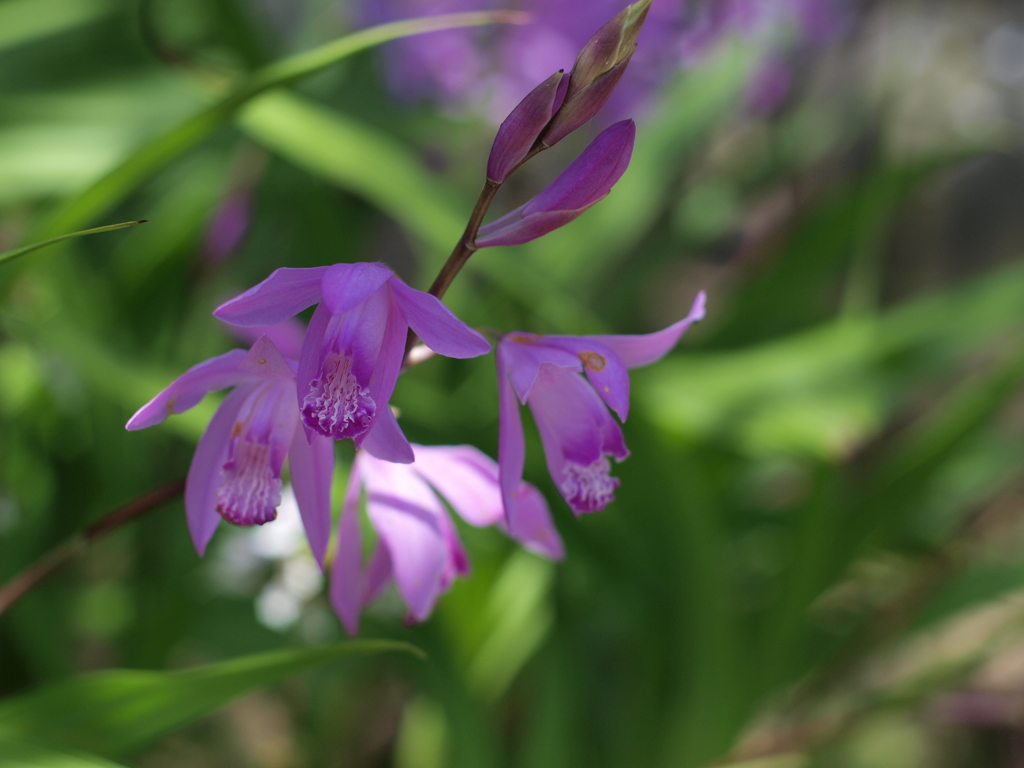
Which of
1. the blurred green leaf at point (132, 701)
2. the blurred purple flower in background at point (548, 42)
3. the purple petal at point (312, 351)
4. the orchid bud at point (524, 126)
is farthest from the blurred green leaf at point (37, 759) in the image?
the blurred purple flower in background at point (548, 42)

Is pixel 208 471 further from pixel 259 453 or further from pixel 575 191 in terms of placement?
pixel 575 191

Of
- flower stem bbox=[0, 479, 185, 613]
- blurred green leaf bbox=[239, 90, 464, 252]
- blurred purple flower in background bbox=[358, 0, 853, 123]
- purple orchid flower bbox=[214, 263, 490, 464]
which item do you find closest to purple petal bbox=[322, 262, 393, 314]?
purple orchid flower bbox=[214, 263, 490, 464]

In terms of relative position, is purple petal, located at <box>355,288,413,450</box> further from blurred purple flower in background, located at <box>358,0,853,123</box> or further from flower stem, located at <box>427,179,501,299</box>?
blurred purple flower in background, located at <box>358,0,853,123</box>

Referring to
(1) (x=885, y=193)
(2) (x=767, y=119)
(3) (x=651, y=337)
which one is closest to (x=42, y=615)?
(3) (x=651, y=337)

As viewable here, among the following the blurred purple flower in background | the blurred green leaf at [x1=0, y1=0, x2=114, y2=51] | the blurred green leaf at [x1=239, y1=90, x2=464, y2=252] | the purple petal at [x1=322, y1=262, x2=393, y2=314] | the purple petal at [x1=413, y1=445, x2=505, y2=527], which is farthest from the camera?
the blurred purple flower in background

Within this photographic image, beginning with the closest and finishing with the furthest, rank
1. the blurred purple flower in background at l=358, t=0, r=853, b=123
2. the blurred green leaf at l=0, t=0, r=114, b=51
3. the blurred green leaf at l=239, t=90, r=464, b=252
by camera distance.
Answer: the blurred green leaf at l=239, t=90, r=464, b=252 < the blurred green leaf at l=0, t=0, r=114, b=51 < the blurred purple flower in background at l=358, t=0, r=853, b=123

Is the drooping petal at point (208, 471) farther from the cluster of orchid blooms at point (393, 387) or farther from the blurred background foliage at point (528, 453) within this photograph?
the blurred background foliage at point (528, 453)

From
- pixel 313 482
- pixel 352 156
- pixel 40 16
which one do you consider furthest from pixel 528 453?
pixel 40 16

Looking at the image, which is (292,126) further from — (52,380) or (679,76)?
(679,76)
